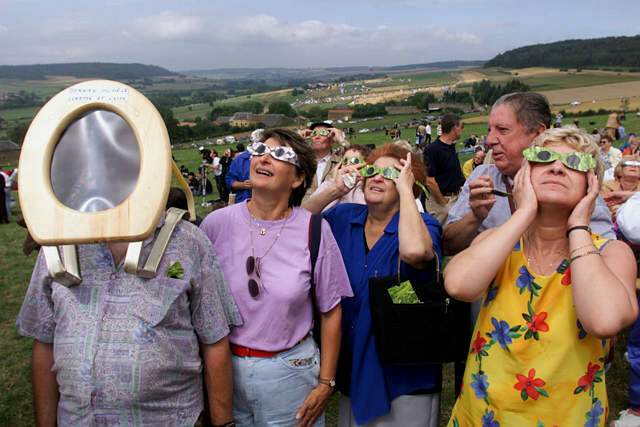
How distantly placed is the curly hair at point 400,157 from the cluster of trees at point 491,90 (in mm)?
76829

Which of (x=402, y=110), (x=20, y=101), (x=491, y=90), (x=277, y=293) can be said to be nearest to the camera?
(x=277, y=293)

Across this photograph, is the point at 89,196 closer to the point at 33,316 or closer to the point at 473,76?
the point at 33,316

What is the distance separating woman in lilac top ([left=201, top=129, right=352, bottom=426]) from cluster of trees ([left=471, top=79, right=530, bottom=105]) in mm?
77494

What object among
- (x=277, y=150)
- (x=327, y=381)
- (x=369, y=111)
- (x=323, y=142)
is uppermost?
(x=277, y=150)

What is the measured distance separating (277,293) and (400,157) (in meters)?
1.05

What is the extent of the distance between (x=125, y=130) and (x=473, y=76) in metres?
127

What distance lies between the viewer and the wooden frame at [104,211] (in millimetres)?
1507

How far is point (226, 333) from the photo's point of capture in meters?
2.13

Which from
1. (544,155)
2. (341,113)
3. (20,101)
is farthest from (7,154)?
(20,101)

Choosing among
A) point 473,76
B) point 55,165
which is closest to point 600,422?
point 55,165

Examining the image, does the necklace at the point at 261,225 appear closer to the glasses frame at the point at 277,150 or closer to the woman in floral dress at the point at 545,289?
the glasses frame at the point at 277,150

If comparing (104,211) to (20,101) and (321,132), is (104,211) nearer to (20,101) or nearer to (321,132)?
(321,132)

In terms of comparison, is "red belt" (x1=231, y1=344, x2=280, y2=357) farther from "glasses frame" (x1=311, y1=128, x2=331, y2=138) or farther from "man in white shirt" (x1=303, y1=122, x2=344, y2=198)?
"glasses frame" (x1=311, y1=128, x2=331, y2=138)

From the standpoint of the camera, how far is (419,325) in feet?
→ 8.10
